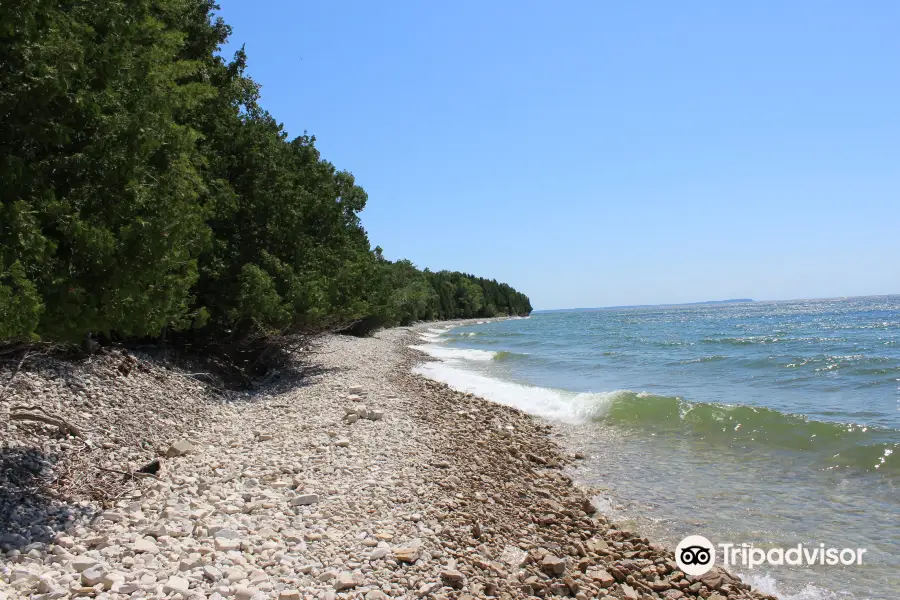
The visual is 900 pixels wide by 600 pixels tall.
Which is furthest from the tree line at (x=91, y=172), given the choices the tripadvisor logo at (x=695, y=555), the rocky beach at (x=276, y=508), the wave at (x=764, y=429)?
the wave at (x=764, y=429)

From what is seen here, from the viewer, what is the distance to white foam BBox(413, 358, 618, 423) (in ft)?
51.2

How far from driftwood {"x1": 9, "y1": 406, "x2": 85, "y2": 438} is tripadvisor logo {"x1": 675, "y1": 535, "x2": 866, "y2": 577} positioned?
8.24 meters

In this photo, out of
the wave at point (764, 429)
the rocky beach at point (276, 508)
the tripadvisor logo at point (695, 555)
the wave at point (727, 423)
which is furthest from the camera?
the wave at point (727, 423)

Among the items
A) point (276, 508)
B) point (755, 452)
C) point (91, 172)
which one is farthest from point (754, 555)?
point (91, 172)

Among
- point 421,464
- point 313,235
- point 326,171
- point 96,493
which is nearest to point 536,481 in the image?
point 421,464

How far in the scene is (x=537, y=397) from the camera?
1806cm

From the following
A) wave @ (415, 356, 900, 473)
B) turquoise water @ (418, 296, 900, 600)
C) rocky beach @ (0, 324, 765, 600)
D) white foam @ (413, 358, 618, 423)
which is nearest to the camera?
rocky beach @ (0, 324, 765, 600)

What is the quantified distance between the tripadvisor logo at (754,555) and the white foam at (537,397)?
25.9 feet

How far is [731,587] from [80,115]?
356 inches

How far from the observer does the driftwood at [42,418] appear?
767cm

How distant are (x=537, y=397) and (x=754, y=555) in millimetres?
11269

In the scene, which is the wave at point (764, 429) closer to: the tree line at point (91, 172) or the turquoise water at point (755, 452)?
the turquoise water at point (755, 452)

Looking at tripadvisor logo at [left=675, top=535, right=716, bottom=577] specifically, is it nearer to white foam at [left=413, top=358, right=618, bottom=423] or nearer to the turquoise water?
the turquoise water

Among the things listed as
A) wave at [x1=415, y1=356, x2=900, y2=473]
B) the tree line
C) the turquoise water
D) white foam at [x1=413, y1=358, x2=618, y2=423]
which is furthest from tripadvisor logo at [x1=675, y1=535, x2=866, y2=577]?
white foam at [x1=413, y1=358, x2=618, y2=423]
